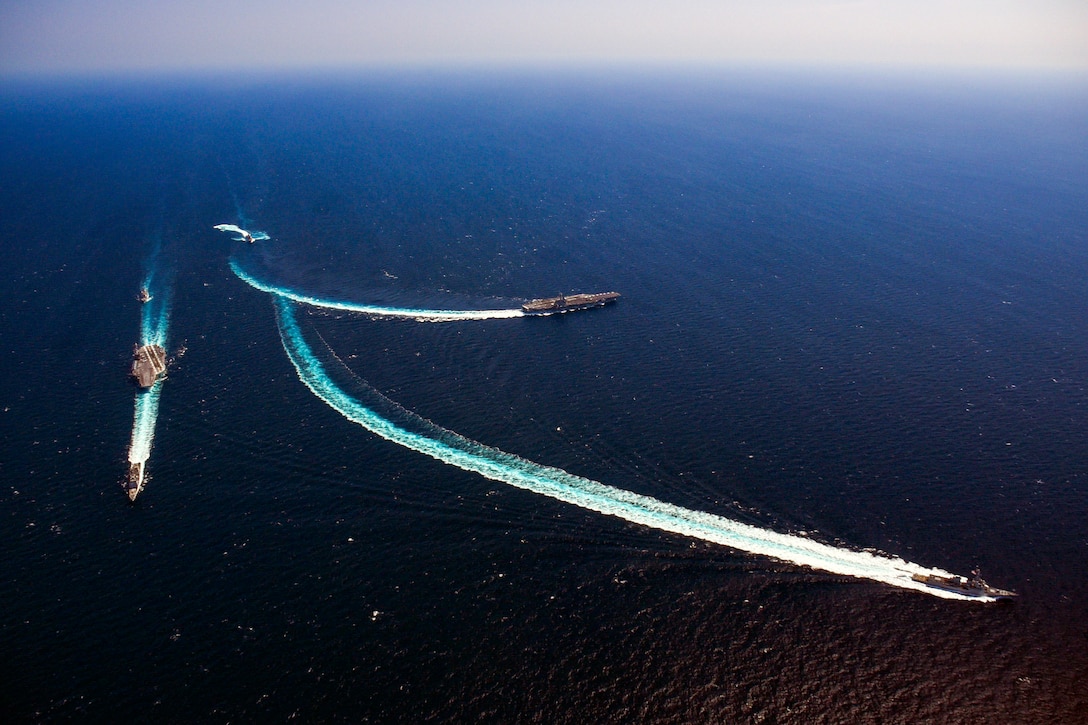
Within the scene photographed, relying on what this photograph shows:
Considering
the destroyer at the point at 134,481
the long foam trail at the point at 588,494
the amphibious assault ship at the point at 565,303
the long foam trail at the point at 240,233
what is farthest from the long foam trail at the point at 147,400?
the amphibious assault ship at the point at 565,303

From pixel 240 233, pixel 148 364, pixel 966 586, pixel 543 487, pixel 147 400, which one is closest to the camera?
pixel 966 586

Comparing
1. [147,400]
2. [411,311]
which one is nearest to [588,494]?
[411,311]

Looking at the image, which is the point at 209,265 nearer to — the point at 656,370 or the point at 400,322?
the point at 400,322

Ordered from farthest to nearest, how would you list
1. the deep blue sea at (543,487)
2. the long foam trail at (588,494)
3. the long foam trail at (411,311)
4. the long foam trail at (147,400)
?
the long foam trail at (411,311) → the long foam trail at (147,400) → the long foam trail at (588,494) → the deep blue sea at (543,487)

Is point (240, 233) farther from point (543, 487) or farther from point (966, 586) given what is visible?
point (966, 586)

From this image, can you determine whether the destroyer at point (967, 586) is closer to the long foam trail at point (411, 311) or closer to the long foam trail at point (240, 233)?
the long foam trail at point (411, 311)

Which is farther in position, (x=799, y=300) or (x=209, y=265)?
(x=209, y=265)

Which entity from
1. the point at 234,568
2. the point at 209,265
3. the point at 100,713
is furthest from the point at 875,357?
the point at 209,265
